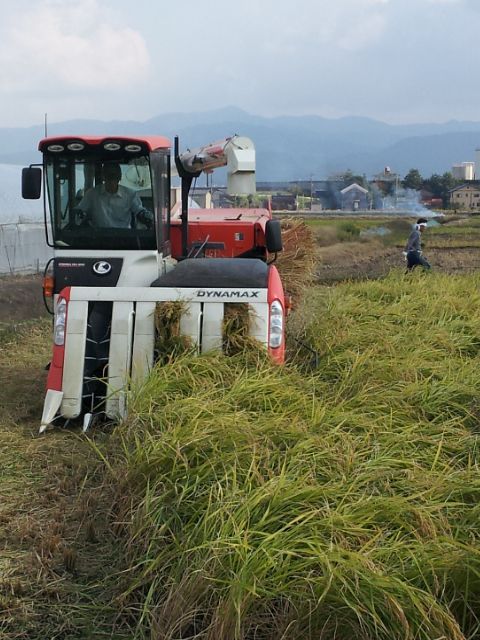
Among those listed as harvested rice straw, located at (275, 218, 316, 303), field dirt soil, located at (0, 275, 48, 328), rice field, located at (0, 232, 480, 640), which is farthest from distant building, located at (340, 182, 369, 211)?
rice field, located at (0, 232, 480, 640)

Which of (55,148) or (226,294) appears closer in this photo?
(226,294)

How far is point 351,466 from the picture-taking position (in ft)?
12.5

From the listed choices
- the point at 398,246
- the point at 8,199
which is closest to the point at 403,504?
the point at 8,199

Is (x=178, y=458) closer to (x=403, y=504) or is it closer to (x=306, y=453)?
(x=306, y=453)

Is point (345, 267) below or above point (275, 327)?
below

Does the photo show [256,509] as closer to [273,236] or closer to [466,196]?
[273,236]

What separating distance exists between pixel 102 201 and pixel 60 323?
156 centimetres

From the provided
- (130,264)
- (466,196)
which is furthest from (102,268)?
(466,196)

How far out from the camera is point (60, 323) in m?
5.97

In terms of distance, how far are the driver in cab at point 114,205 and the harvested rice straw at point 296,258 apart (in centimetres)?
312

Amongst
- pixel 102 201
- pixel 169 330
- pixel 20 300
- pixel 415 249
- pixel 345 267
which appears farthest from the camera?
pixel 345 267

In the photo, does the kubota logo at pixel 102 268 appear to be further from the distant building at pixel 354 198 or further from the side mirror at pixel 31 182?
the distant building at pixel 354 198

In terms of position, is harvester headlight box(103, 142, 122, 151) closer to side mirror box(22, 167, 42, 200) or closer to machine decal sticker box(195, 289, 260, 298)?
side mirror box(22, 167, 42, 200)

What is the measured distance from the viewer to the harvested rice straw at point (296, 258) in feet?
32.3
